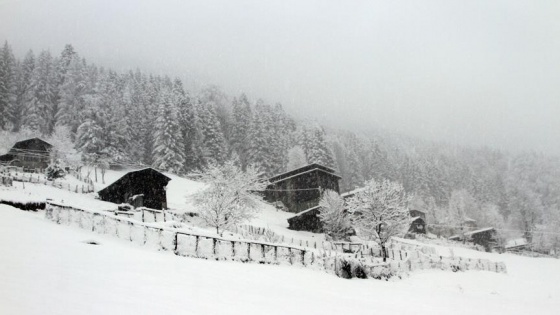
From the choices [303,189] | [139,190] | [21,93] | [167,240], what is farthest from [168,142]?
[167,240]

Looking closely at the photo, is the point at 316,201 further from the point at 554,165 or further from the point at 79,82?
the point at 554,165

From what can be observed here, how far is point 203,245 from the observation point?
57.5ft

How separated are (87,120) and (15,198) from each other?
43207 mm

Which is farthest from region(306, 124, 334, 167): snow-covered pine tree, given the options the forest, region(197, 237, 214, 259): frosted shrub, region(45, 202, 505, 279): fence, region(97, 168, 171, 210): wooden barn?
region(197, 237, 214, 259): frosted shrub

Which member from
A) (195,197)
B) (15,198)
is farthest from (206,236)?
(195,197)

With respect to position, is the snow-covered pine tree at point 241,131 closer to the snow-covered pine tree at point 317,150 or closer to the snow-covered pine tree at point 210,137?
the snow-covered pine tree at point 210,137

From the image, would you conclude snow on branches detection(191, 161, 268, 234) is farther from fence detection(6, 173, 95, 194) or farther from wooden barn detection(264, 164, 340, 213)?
wooden barn detection(264, 164, 340, 213)

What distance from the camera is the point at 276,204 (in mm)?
60750

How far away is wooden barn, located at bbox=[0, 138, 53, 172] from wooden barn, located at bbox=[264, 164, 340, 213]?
114ft

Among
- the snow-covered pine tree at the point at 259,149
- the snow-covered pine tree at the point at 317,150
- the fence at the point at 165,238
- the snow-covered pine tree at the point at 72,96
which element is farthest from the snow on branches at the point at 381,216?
the snow-covered pine tree at the point at 72,96

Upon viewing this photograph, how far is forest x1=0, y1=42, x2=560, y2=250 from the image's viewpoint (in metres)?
59.1

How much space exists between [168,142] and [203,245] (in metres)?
47.8

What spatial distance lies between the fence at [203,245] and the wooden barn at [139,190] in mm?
24124

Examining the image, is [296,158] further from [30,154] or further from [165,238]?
[165,238]
